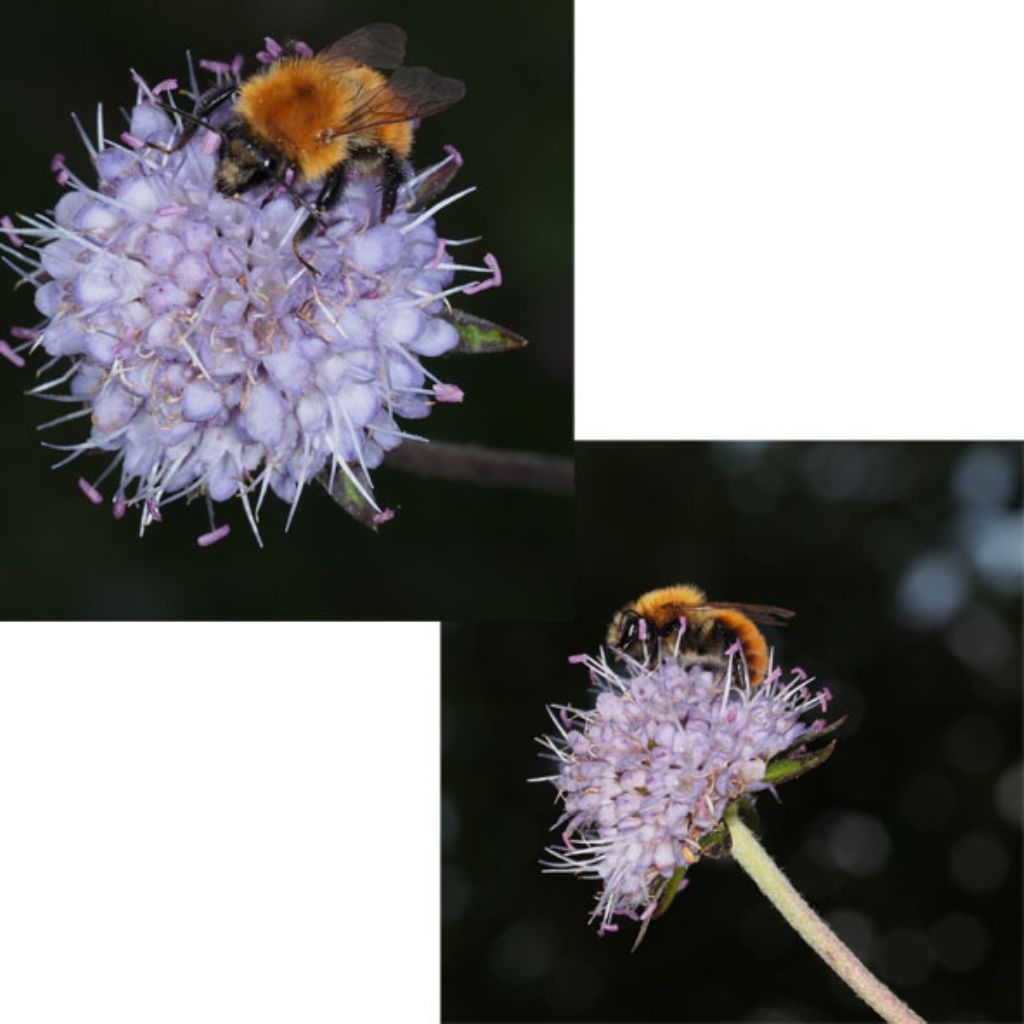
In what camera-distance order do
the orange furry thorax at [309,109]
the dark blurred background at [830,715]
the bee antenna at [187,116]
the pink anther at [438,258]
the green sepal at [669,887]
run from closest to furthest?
the orange furry thorax at [309,109]
the bee antenna at [187,116]
the pink anther at [438,258]
the green sepal at [669,887]
the dark blurred background at [830,715]

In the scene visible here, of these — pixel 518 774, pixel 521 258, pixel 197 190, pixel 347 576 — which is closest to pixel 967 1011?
pixel 518 774

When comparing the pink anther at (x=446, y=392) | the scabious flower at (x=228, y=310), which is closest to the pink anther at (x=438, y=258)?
the scabious flower at (x=228, y=310)

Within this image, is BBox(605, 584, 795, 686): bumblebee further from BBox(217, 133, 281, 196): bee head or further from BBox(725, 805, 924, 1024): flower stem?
BBox(217, 133, 281, 196): bee head

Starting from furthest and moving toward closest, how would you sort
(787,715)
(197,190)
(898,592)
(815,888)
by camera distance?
1. (898,592)
2. (815,888)
3. (787,715)
4. (197,190)

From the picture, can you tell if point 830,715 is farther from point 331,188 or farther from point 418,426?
point 331,188

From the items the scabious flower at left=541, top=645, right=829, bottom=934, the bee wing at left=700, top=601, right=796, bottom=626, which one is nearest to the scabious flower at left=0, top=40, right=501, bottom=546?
the scabious flower at left=541, top=645, right=829, bottom=934

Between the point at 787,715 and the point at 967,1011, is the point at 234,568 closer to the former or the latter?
the point at 787,715

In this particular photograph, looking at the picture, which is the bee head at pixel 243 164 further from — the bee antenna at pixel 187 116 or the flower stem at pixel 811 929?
the flower stem at pixel 811 929
